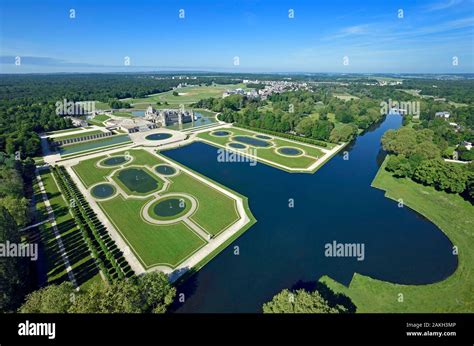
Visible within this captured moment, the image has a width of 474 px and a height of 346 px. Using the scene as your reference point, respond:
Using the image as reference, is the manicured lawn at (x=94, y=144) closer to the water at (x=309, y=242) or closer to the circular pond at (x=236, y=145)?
the circular pond at (x=236, y=145)

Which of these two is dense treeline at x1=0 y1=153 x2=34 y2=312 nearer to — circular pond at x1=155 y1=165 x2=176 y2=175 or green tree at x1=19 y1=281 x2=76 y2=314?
green tree at x1=19 y1=281 x2=76 y2=314

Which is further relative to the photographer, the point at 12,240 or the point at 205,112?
the point at 205,112

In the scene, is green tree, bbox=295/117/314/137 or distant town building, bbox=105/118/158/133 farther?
distant town building, bbox=105/118/158/133

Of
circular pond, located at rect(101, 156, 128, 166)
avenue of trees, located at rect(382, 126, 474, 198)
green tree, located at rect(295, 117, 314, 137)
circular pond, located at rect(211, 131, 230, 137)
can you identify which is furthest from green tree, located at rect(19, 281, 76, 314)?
Result: green tree, located at rect(295, 117, 314, 137)

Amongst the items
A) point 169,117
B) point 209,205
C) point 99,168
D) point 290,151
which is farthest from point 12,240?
point 169,117

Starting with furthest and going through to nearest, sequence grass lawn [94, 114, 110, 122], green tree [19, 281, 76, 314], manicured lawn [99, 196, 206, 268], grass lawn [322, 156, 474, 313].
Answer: grass lawn [94, 114, 110, 122] → manicured lawn [99, 196, 206, 268] → grass lawn [322, 156, 474, 313] → green tree [19, 281, 76, 314]

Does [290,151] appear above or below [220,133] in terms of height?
below

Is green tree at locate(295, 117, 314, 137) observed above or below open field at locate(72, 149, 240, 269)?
above

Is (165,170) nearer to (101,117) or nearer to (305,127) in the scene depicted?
(305,127)
